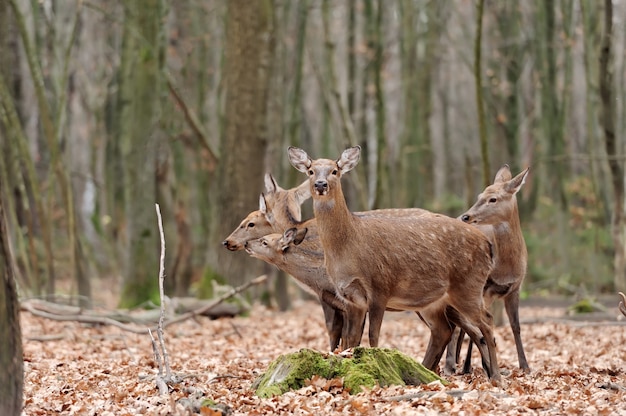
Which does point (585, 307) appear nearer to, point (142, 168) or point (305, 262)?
point (305, 262)

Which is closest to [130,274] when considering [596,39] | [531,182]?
[596,39]

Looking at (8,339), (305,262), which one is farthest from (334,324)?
(8,339)

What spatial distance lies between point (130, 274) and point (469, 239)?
884cm

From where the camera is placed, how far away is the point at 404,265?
9.18 meters

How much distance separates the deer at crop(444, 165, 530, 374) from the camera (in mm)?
10062

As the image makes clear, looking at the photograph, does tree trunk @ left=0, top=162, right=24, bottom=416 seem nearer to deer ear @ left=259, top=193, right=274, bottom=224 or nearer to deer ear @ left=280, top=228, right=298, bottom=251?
deer ear @ left=280, top=228, right=298, bottom=251

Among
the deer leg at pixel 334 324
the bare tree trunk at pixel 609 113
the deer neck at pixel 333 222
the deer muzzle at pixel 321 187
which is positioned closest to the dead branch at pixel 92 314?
the deer leg at pixel 334 324

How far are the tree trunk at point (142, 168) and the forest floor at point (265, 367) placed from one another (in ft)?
6.61

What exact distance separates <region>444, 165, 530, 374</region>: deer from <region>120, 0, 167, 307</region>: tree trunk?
24.0 ft

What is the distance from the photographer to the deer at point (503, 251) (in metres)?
10.1

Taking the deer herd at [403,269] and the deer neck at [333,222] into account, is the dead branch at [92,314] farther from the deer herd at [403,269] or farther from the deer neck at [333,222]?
the deer neck at [333,222]

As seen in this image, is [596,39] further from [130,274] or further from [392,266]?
[392,266]

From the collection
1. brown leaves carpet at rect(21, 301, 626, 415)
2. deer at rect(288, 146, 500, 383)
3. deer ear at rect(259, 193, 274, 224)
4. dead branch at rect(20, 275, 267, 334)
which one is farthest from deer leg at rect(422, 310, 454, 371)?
dead branch at rect(20, 275, 267, 334)

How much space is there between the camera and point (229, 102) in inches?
663
